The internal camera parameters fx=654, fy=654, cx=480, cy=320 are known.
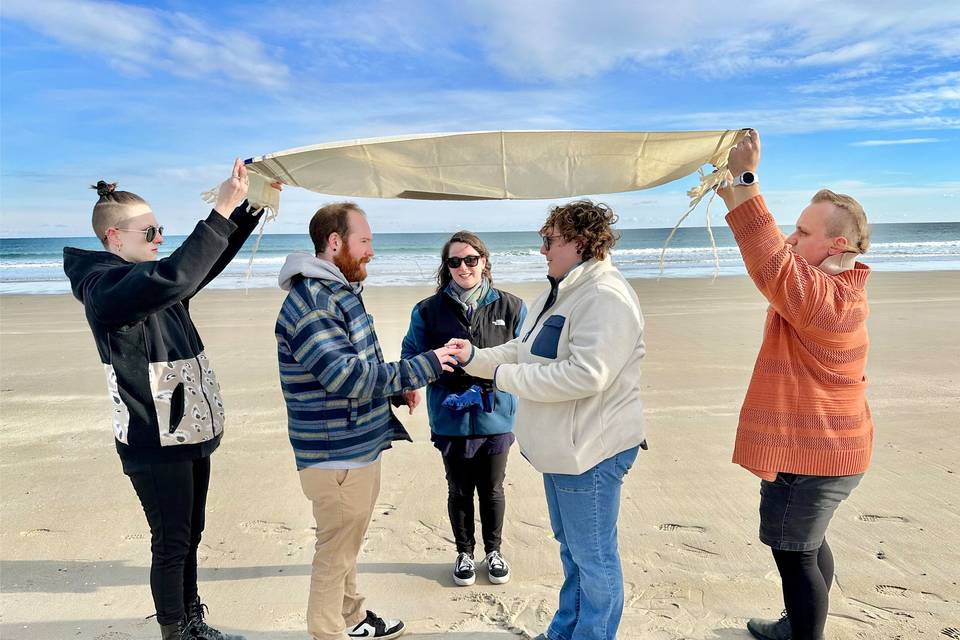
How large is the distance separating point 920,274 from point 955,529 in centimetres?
2313

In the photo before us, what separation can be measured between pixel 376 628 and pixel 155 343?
6.00 feet

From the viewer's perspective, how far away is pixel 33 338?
12.5m

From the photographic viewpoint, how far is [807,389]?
112 inches

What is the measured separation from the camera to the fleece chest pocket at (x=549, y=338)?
2.99 meters

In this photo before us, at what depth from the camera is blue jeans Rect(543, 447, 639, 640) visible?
9.60ft

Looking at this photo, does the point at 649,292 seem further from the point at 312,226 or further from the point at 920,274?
the point at 312,226

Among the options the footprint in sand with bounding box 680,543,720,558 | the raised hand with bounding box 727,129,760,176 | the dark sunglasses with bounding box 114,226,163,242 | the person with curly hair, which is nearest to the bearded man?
the person with curly hair

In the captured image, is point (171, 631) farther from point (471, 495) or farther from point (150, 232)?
point (150, 232)


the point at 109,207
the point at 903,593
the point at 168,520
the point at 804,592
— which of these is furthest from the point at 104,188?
the point at 903,593

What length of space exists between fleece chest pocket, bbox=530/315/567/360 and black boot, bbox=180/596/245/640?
86.7 inches

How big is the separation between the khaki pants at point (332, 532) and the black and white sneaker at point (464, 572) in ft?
3.12

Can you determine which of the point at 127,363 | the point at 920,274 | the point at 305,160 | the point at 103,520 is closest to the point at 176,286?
the point at 127,363

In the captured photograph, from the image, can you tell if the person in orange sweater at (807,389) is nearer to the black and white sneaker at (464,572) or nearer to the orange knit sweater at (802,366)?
the orange knit sweater at (802,366)

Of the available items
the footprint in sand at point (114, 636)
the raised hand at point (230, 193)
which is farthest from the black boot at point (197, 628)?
the raised hand at point (230, 193)
